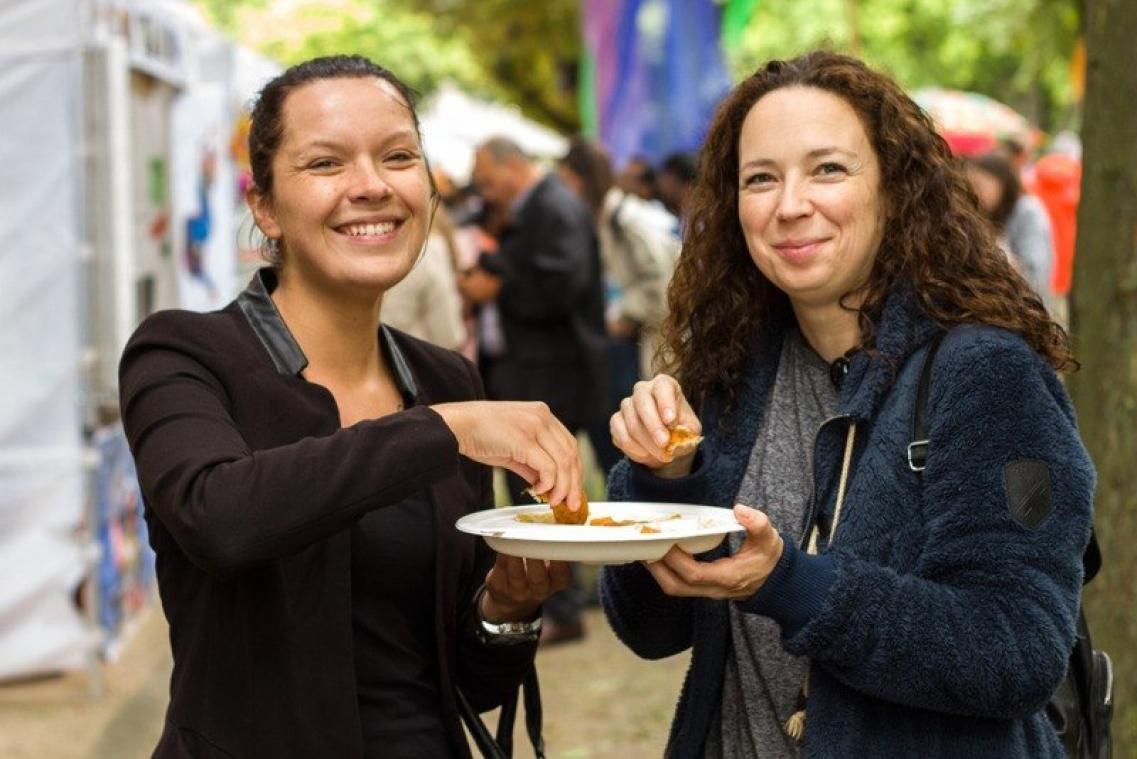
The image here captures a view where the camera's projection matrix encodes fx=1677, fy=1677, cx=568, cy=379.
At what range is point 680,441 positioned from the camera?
276cm

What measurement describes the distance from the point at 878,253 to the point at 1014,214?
24.7 ft

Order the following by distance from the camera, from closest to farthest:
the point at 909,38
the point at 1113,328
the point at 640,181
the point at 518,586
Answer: the point at 518,586
the point at 1113,328
the point at 640,181
the point at 909,38

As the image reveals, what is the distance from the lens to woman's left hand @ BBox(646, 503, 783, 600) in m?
2.48

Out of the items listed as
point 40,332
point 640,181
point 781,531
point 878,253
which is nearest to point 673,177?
point 640,181

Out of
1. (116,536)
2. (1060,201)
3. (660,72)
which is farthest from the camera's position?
(660,72)

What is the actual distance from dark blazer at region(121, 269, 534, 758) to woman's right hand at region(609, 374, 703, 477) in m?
0.38

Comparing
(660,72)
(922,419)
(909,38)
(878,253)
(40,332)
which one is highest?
(909,38)

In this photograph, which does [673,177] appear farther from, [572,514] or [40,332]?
[572,514]

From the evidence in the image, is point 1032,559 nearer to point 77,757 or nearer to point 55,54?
point 77,757

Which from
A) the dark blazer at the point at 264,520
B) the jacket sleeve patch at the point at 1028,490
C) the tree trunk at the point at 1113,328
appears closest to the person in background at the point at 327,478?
the dark blazer at the point at 264,520

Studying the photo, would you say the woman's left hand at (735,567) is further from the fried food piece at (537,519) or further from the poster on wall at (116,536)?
the poster on wall at (116,536)

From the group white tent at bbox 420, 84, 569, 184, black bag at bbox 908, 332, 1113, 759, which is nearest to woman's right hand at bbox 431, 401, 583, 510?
black bag at bbox 908, 332, 1113, 759

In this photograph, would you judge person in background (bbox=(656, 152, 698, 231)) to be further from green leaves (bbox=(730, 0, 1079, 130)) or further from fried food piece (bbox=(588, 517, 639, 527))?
green leaves (bbox=(730, 0, 1079, 130))

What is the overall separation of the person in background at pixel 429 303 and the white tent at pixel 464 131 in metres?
14.7
